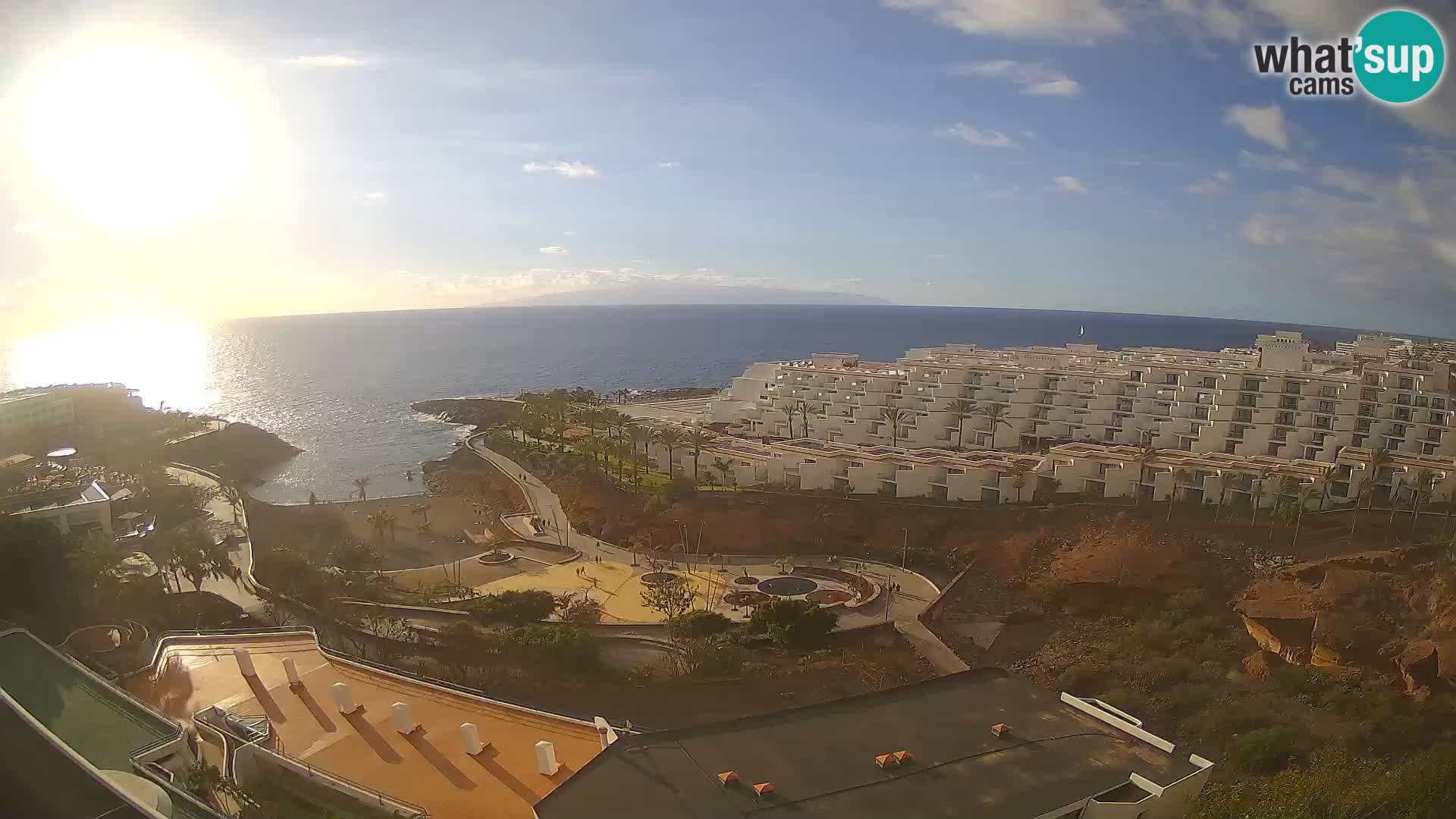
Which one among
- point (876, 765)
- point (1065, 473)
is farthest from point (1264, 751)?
point (1065, 473)

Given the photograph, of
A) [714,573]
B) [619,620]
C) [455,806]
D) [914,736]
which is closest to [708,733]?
[914,736]

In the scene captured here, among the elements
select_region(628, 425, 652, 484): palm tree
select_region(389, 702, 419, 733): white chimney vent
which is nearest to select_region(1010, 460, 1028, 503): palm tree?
select_region(628, 425, 652, 484): palm tree

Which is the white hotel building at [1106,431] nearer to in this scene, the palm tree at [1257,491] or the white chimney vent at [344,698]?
the palm tree at [1257,491]

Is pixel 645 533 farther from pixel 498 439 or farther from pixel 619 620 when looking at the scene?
pixel 498 439

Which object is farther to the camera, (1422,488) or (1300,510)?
(1422,488)

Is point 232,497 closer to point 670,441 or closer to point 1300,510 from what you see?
point 670,441

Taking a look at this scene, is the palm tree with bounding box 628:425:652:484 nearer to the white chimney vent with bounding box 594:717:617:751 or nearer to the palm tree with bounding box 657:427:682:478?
the palm tree with bounding box 657:427:682:478
